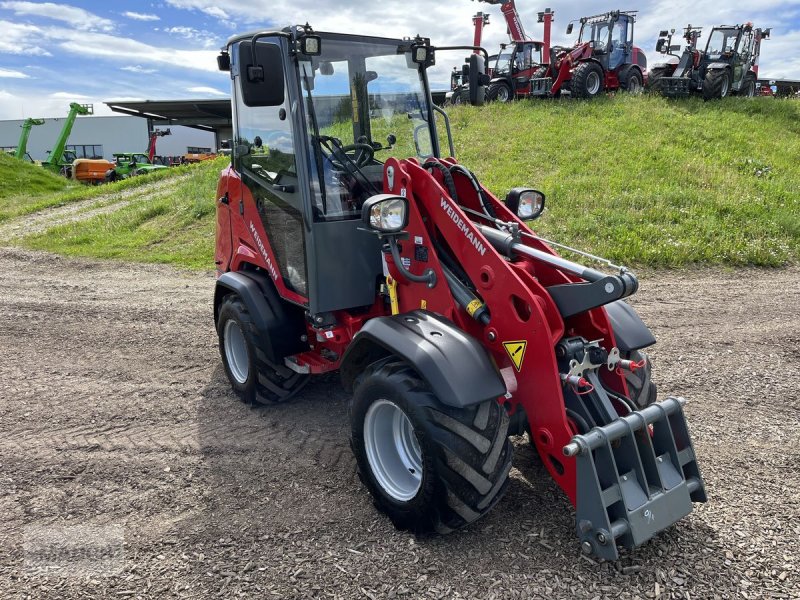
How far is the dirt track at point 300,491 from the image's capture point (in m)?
2.81

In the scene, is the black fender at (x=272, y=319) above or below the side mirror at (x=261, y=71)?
below

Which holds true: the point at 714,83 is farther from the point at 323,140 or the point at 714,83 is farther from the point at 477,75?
the point at 323,140

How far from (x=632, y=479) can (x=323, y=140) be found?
8.75 feet

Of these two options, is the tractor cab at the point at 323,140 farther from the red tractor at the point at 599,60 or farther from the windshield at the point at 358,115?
the red tractor at the point at 599,60

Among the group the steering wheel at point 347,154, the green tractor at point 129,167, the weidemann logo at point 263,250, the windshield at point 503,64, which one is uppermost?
the windshield at point 503,64

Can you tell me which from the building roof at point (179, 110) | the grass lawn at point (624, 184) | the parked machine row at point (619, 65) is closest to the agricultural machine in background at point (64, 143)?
the building roof at point (179, 110)

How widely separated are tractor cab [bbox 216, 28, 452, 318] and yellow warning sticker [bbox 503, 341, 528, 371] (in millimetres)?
1321

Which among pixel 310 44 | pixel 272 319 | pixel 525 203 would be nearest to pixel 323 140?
pixel 310 44

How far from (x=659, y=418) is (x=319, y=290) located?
2.13 meters

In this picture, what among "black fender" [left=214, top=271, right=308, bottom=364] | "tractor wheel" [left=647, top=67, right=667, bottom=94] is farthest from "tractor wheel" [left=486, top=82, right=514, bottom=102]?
"black fender" [left=214, top=271, right=308, bottom=364]

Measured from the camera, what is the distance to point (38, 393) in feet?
17.1

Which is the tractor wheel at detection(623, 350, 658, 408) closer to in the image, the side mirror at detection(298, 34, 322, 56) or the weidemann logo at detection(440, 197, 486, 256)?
the weidemann logo at detection(440, 197, 486, 256)

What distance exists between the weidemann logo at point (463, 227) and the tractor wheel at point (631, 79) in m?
20.9

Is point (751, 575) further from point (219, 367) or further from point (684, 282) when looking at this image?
point (684, 282)
